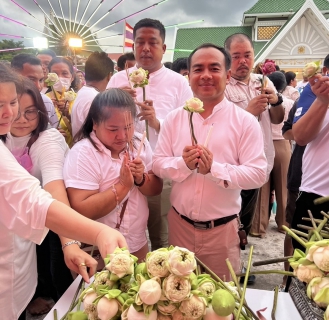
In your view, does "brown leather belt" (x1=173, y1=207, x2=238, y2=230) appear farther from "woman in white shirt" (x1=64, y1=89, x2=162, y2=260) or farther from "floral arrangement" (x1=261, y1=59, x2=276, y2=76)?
"floral arrangement" (x1=261, y1=59, x2=276, y2=76)

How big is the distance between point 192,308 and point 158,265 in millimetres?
115

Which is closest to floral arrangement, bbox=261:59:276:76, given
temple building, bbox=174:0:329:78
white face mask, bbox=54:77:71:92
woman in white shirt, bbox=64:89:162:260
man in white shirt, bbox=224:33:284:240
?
man in white shirt, bbox=224:33:284:240

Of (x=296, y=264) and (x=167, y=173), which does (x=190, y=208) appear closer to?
(x=167, y=173)

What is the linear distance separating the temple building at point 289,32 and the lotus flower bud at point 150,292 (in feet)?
38.4

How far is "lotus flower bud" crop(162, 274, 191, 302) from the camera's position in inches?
24.3

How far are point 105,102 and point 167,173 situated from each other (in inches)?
19.8

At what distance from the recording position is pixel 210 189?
1.67 metres

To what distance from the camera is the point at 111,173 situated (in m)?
1.58

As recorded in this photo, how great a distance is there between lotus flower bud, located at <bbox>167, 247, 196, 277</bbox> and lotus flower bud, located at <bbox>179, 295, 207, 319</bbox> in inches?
2.9

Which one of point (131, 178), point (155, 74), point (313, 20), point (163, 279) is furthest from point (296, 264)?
point (313, 20)

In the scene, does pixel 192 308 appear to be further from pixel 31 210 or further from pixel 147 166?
pixel 147 166

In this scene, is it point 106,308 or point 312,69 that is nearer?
point 106,308

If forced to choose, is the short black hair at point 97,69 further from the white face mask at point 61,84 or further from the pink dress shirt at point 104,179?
the pink dress shirt at point 104,179

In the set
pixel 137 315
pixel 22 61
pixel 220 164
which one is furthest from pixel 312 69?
pixel 22 61
